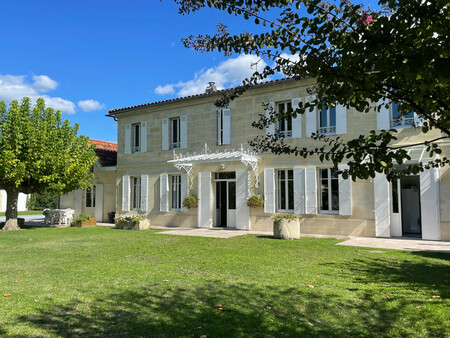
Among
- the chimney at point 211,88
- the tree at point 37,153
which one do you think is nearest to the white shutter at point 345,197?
the chimney at point 211,88

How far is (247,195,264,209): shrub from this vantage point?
12.3 metres

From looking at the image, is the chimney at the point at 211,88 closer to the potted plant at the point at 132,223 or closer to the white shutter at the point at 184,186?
the white shutter at the point at 184,186

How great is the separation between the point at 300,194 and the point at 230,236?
281cm

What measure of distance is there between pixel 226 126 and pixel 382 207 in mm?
6246

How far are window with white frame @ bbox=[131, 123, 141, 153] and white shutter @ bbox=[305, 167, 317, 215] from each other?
8110mm

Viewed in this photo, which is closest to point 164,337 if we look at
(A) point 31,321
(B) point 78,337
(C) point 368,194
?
(B) point 78,337

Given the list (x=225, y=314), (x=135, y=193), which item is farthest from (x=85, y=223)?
(x=225, y=314)

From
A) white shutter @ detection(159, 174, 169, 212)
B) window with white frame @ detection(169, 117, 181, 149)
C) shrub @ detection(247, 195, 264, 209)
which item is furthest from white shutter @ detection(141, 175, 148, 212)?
shrub @ detection(247, 195, 264, 209)

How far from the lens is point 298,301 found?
4.14 m

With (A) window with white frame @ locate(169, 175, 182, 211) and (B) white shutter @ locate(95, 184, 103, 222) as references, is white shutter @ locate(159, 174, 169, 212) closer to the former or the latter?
(A) window with white frame @ locate(169, 175, 182, 211)

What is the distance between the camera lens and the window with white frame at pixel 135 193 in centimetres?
1584

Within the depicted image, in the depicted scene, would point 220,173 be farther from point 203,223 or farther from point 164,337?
point 164,337

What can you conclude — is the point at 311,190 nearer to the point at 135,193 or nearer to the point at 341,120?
the point at 341,120

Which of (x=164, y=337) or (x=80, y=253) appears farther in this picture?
(x=80, y=253)
